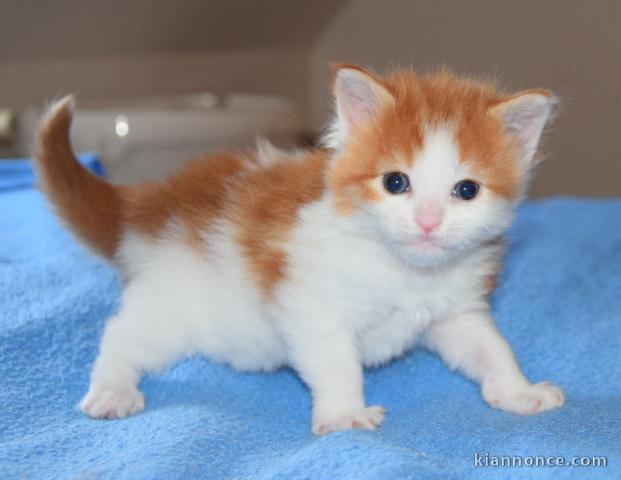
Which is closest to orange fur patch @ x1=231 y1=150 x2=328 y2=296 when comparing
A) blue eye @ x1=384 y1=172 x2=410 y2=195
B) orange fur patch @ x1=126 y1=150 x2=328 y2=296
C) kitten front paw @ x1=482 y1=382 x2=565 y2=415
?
orange fur patch @ x1=126 y1=150 x2=328 y2=296

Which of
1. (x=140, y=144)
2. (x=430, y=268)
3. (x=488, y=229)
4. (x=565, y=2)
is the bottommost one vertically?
(x=140, y=144)

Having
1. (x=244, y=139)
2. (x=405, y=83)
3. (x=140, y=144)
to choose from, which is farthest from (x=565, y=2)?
(x=405, y=83)

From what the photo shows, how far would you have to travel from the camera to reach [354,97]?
5.08 feet

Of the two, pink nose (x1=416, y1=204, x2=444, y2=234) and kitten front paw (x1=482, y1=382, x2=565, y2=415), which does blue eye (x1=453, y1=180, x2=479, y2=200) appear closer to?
pink nose (x1=416, y1=204, x2=444, y2=234)

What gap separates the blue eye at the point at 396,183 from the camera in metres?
1.43

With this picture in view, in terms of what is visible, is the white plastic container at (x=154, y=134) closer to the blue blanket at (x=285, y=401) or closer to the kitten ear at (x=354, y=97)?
the blue blanket at (x=285, y=401)

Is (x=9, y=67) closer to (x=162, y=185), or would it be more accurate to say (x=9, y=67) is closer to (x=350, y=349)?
(x=162, y=185)

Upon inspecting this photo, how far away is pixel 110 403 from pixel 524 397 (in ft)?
2.62

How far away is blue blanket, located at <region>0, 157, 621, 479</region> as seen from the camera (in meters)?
1.24

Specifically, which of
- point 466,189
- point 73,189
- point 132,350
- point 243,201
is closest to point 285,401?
point 132,350

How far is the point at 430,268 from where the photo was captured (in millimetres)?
1589

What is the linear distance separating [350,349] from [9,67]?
2967 mm

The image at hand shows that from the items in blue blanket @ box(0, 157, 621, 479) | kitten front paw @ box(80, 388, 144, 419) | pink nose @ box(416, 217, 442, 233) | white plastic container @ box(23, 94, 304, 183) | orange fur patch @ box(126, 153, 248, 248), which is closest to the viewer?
blue blanket @ box(0, 157, 621, 479)

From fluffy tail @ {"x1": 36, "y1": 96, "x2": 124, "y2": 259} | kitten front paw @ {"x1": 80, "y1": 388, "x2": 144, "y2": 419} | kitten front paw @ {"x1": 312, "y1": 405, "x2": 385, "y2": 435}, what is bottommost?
kitten front paw @ {"x1": 80, "y1": 388, "x2": 144, "y2": 419}
